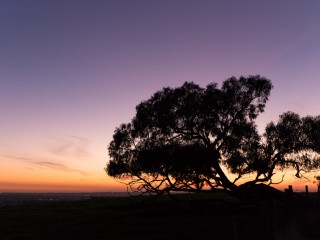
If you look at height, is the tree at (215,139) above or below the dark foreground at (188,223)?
above

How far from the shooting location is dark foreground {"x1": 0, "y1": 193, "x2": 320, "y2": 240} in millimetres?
25919

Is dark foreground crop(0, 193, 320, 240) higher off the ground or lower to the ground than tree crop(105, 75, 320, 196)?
lower

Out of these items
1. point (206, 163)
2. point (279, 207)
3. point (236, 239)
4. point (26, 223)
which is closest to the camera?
point (236, 239)

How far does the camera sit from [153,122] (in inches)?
1444

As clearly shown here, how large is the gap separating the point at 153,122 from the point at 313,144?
14786 millimetres

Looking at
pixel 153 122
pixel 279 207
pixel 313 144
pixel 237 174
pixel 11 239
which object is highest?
pixel 153 122

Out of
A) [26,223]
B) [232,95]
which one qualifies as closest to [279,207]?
[232,95]

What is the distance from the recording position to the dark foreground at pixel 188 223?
25919mm

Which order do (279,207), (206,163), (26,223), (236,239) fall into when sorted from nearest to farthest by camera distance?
(236,239), (279,207), (206,163), (26,223)

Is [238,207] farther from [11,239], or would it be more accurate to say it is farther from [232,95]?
[11,239]

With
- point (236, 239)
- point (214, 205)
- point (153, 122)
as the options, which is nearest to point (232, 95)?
point (153, 122)

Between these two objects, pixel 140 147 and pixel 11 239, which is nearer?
pixel 11 239

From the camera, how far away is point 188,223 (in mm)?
32719

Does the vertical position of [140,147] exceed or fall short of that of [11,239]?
it exceeds it
